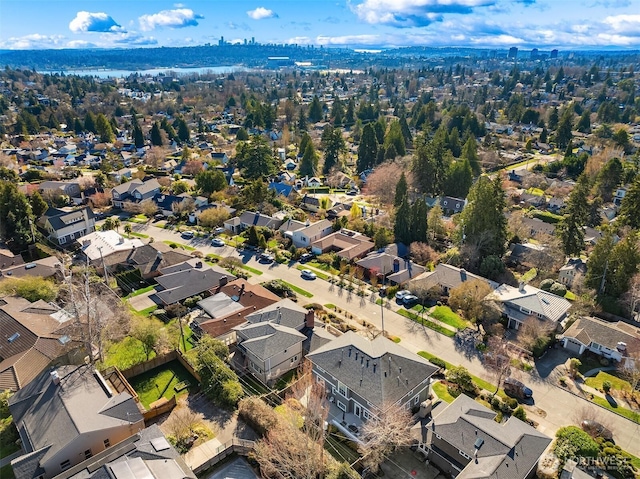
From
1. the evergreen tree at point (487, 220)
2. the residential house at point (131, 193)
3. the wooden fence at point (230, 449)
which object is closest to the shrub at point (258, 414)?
the wooden fence at point (230, 449)

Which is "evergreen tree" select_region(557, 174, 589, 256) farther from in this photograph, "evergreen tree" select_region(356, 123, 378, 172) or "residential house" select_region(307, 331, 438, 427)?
"evergreen tree" select_region(356, 123, 378, 172)

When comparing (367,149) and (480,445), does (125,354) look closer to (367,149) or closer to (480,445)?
(480,445)

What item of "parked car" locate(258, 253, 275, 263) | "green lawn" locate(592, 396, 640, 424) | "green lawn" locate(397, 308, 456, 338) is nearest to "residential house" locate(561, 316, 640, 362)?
"green lawn" locate(592, 396, 640, 424)

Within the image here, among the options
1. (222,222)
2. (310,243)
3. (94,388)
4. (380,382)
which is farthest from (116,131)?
(380,382)

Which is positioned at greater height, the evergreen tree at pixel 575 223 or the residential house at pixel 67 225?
the evergreen tree at pixel 575 223

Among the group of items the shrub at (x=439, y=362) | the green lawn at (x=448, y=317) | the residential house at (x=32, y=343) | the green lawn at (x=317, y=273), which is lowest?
the green lawn at (x=317, y=273)

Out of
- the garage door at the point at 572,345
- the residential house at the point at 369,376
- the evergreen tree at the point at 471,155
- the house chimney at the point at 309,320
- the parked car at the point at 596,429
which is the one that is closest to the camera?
the parked car at the point at 596,429

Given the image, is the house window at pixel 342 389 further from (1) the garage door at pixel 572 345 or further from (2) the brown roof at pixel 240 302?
(1) the garage door at pixel 572 345
